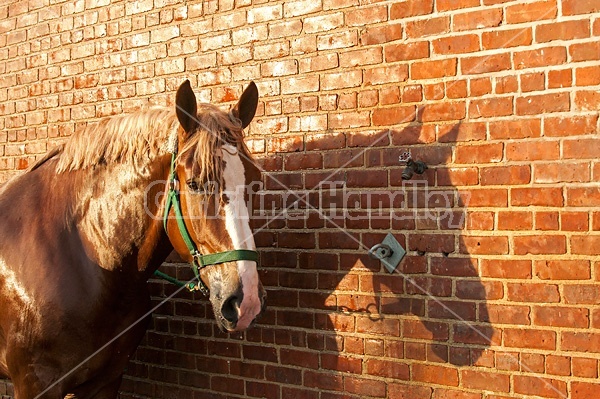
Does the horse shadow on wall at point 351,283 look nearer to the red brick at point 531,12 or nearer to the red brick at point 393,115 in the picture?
the red brick at point 393,115

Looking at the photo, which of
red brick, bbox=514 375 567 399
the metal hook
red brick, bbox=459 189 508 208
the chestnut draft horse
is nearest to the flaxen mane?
the chestnut draft horse

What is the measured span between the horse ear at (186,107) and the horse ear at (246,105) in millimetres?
239

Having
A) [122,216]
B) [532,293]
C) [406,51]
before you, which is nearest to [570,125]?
[532,293]

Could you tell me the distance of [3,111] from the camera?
488 centimetres

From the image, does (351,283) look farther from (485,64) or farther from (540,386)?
(485,64)

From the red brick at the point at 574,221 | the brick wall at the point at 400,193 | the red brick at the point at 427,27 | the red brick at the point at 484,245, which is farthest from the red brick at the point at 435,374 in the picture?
the red brick at the point at 427,27

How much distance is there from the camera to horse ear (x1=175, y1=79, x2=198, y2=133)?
2631 mm

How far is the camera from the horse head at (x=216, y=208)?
2.49 meters

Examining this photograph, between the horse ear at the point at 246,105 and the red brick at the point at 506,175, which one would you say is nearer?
the red brick at the point at 506,175

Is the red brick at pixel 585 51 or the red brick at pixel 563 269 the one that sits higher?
the red brick at pixel 585 51

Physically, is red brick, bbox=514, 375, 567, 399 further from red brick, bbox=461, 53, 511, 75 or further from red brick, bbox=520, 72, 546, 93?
red brick, bbox=461, 53, 511, 75

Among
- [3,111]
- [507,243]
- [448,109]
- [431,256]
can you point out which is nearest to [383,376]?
[431,256]

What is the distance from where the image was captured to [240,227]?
254 centimetres

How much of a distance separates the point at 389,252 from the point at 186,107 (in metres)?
1.26
